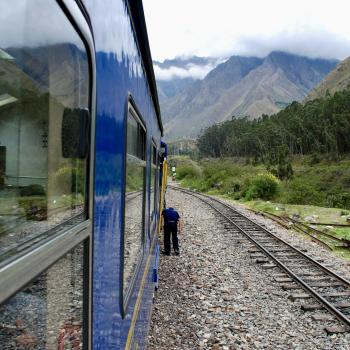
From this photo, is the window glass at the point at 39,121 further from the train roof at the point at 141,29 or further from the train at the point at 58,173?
the train roof at the point at 141,29

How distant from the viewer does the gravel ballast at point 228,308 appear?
19.3ft

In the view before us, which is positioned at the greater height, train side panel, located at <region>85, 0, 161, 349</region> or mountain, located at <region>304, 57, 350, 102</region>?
mountain, located at <region>304, 57, 350, 102</region>

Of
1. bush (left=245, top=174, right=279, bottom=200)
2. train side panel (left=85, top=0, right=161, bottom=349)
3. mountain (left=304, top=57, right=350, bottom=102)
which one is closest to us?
train side panel (left=85, top=0, right=161, bottom=349)

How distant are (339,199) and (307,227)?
1347 centimetres

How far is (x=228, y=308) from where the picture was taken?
23.3 feet

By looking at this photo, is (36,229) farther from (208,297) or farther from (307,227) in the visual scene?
(307,227)

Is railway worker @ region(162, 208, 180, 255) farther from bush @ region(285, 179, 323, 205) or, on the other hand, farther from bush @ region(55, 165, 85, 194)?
bush @ region(285, 179, 323, 205)

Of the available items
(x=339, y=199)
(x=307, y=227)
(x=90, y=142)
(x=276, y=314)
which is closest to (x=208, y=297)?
(x=276, y=314)

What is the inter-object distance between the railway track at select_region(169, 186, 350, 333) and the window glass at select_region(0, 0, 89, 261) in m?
5.69

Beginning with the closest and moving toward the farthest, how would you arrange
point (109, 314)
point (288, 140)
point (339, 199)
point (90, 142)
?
point (90, 142) → point (109, 314) → point (339, 199) → point (288, 140)

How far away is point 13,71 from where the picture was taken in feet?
3.33

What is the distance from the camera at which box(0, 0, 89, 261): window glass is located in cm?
101

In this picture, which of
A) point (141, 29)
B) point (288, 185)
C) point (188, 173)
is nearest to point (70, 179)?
point (141, 29)

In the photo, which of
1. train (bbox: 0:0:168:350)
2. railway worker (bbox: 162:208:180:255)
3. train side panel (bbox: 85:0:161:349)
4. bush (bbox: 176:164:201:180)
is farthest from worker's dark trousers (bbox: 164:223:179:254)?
bush (bbox: 176:164:201:180)
